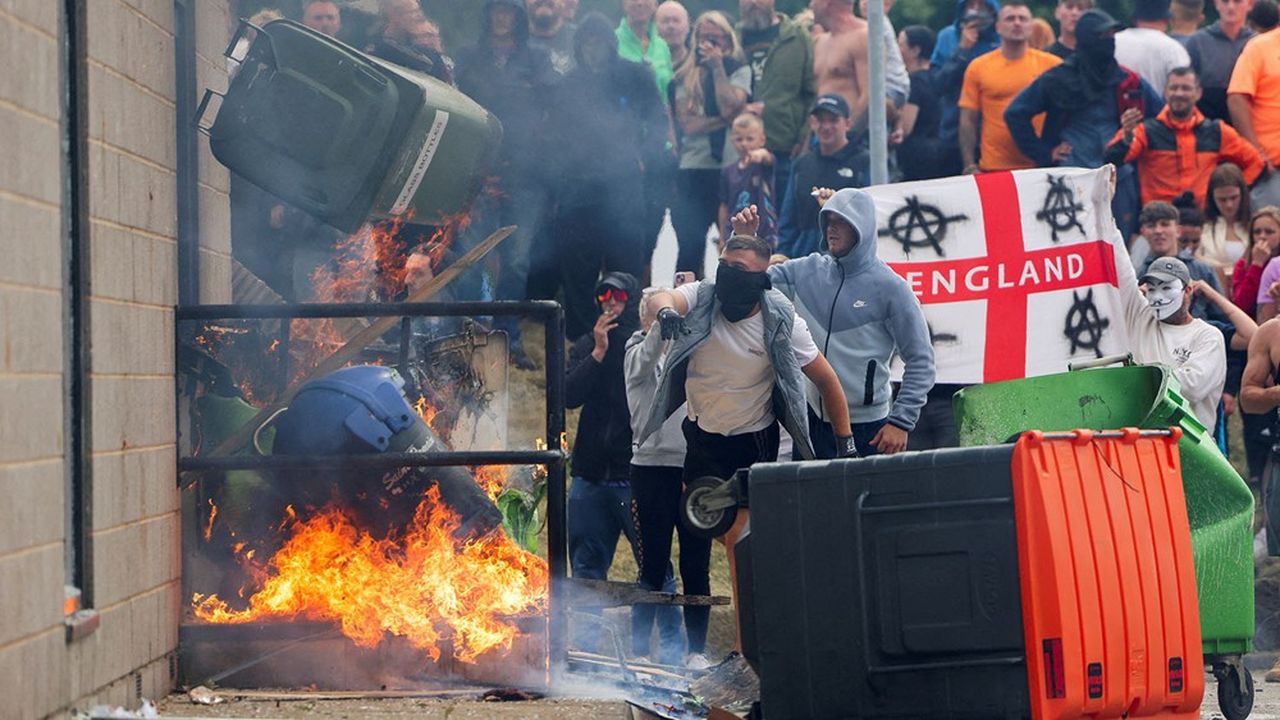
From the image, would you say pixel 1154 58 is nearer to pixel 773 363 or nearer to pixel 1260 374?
pixel 1260 374

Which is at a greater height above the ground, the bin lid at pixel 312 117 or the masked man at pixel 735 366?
the bin lid at pixel 312 117

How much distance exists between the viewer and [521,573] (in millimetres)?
7156

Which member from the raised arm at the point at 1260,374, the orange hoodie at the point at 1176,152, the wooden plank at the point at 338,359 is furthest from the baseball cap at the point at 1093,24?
the wooden plank at the point at 338,359

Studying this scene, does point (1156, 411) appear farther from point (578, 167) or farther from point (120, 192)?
point (578, 167)

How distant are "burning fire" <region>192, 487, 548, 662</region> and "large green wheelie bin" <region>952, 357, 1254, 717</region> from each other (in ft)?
7.38

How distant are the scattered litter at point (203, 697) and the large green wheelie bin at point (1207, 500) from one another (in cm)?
339

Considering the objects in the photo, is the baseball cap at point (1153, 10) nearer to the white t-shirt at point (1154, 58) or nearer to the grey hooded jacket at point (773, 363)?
the white t-shirt at point (1154, 58)

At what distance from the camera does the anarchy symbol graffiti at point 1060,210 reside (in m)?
10.8

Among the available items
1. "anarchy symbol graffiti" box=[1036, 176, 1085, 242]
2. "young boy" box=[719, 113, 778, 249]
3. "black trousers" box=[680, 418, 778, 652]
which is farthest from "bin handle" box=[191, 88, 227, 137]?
"anarchy symbol graffiti" box=[1036, 176, 1085, 242]

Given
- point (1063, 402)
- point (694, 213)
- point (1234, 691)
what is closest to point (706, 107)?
point (694, 213)

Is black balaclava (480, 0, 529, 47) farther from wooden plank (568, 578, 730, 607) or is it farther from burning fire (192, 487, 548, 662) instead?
burning fire (192, 487, 548, 662)

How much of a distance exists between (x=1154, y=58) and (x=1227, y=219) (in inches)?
51.2

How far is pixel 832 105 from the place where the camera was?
11281 mm

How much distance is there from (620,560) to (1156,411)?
4.68 meters
